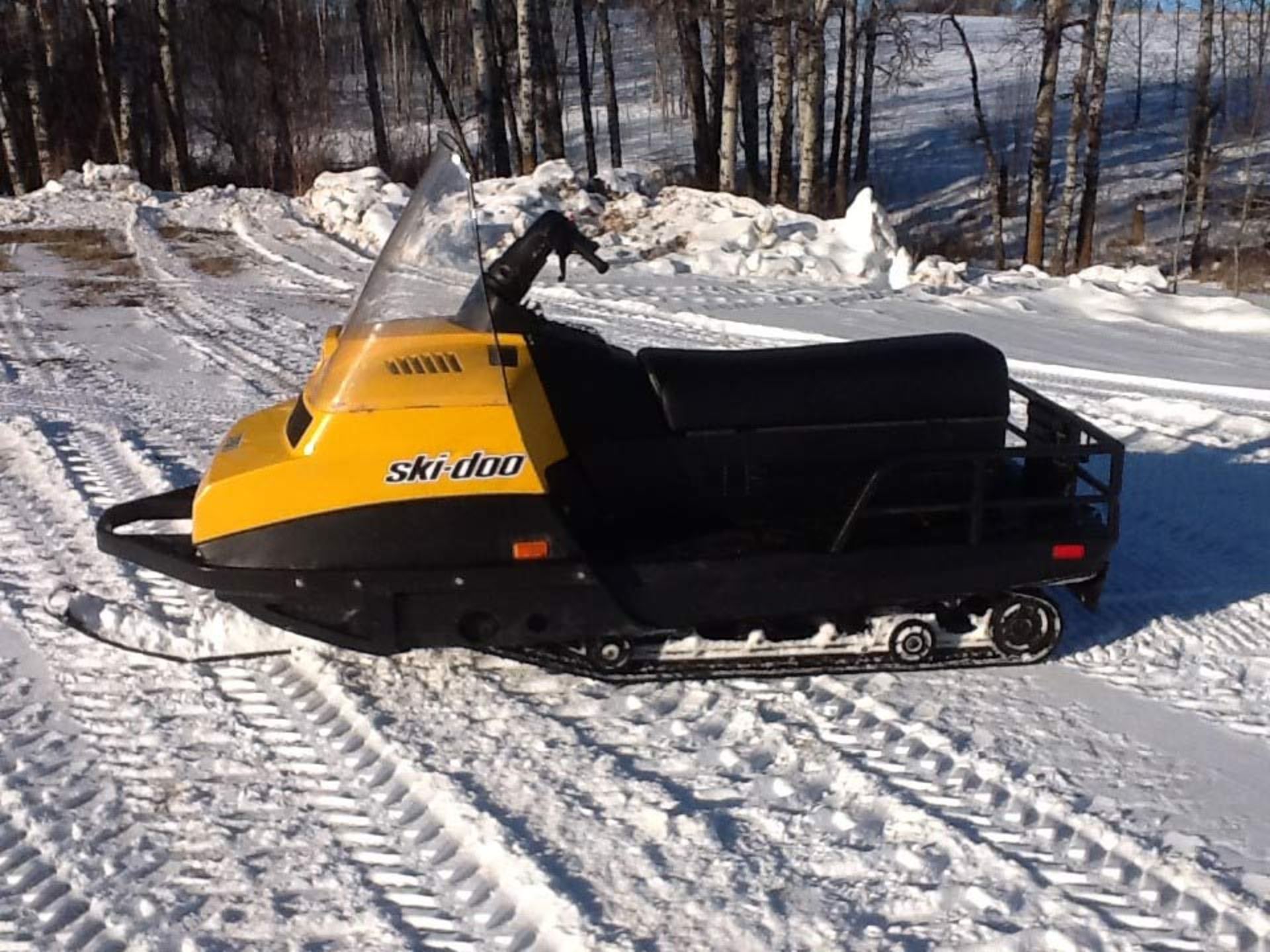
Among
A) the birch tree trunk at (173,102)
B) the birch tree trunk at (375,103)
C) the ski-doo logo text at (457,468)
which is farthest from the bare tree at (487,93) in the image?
the ski-doo logo text at (457,468)

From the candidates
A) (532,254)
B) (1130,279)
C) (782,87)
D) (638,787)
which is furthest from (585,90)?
(638,787)

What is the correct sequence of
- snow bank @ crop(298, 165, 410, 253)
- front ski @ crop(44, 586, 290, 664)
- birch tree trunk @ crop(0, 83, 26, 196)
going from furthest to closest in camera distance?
birch tree trunk @ crop(0, 83, 26, 196) → snow bank @ crop(298, 165, 410, 253) → front ski @ crop(44, 586, 290, 664)

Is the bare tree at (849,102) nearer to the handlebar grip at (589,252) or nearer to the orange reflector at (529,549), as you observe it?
the handlebar grip at (589,252)

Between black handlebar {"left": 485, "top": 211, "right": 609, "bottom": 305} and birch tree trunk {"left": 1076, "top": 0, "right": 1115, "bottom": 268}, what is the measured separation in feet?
43.0

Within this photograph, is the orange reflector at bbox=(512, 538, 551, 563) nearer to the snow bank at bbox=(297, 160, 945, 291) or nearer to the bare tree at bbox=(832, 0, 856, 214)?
the snow bank at bbox=(297, 160, 945, 291)

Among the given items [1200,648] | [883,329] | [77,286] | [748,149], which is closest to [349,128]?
[748,149]

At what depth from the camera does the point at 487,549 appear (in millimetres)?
3293

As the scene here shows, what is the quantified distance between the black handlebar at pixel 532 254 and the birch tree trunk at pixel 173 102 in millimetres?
16804

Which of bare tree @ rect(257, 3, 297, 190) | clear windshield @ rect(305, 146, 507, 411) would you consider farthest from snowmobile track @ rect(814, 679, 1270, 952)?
bare tree @ rect(257, 3, 297, 190)

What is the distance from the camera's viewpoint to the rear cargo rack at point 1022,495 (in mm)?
3414

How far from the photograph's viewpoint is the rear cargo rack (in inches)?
134

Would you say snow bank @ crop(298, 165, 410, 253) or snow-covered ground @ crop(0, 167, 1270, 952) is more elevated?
snow-covered ground @ crop(0, 167, 1270, 952)

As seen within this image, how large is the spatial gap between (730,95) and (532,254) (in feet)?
36.7

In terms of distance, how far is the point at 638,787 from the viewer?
2.98 m
